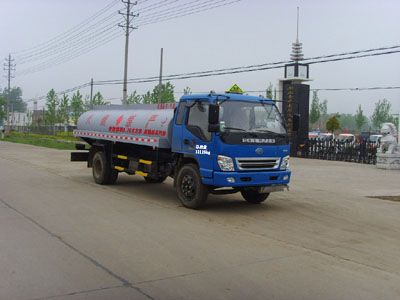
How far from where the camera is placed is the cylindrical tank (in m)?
11.9

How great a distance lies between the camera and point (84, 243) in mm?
7367

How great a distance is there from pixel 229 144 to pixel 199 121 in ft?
3.35

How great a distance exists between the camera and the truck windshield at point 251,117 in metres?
10.4

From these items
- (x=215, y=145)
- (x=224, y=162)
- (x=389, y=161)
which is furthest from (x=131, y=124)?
(x=389, y=161)

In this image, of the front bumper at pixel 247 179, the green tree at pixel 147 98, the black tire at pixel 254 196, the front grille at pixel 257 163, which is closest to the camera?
the front bumper at pixel 247 179

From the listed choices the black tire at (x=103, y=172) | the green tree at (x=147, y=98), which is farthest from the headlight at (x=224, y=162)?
the green tree at (x=147, y=98)

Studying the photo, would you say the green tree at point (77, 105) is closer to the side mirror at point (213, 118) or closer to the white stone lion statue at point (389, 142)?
the white stone lion statue at point (389, 142)

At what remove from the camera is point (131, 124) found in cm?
1330

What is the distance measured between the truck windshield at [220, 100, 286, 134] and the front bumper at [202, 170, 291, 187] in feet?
3.09

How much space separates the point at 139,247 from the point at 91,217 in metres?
2.62

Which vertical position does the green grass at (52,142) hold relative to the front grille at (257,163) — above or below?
below

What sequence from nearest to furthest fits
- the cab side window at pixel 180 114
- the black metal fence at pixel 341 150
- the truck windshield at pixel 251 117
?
the truck windshield at pixel 251 117 < the cab side window at pixel 180 114 < the black metal fence at pixel 341 150

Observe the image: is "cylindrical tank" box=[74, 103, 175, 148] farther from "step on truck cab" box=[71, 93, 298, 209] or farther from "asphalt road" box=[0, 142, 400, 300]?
"asphalt road" box=[0, 142, 400, 300]

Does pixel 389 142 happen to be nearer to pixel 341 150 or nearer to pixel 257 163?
pixel 341 150
